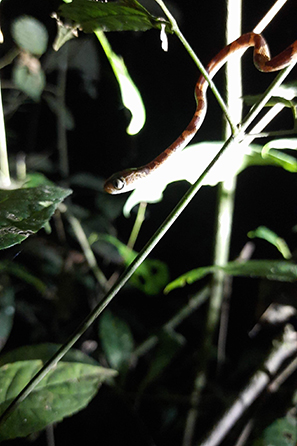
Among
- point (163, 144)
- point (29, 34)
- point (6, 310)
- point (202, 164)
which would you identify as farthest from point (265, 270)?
point (29, 34)

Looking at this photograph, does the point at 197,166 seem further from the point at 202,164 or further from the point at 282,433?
the point at 282,433

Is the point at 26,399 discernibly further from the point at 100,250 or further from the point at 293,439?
the point at 100,250

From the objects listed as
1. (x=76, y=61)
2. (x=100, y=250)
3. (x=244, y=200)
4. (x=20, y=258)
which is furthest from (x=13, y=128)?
(x=244, y=200)

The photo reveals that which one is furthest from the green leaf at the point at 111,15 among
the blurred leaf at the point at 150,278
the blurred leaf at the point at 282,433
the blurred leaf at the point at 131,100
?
the blurred leaf at the point at 282,433

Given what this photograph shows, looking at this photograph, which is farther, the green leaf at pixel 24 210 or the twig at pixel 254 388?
the twig at pixel 254 388

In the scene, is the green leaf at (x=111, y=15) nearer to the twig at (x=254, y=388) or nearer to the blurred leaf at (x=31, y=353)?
the blurred leaf at (x=31, y=353)
